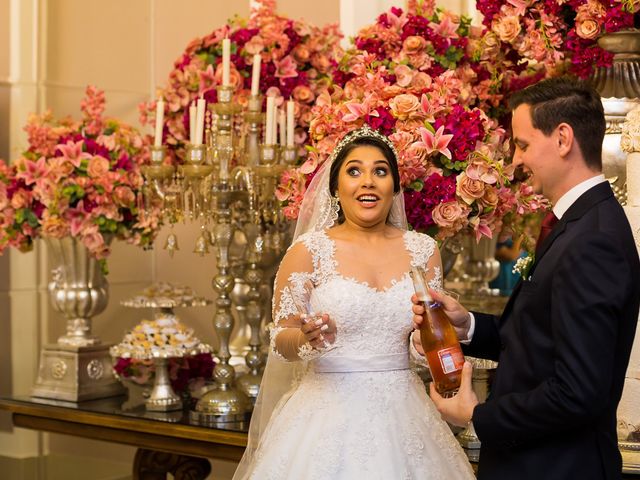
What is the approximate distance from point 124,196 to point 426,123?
60.1 inches

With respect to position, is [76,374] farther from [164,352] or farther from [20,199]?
[20,199]

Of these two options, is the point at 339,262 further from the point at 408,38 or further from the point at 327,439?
the point at 408,38

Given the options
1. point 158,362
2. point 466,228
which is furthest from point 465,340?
point 158,362

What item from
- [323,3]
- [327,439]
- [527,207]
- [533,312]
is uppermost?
[323,3]

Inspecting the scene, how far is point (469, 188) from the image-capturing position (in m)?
3.45

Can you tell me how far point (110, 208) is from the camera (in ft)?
14.7

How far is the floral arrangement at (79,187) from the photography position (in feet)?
14.5

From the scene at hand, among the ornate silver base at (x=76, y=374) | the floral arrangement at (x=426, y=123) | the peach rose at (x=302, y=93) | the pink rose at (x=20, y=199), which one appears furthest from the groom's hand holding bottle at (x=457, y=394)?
the pink rose at (x=20, y=199)

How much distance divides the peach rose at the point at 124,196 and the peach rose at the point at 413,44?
136cm

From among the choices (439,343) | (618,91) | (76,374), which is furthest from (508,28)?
(76,374)

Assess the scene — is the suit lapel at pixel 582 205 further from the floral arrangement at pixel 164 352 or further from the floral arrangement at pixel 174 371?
the floral arrangement at pixel 174 371

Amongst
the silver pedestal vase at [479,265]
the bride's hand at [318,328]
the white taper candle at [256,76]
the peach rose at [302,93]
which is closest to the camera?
the bride's hand at [318,328]

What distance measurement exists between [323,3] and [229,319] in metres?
1.99

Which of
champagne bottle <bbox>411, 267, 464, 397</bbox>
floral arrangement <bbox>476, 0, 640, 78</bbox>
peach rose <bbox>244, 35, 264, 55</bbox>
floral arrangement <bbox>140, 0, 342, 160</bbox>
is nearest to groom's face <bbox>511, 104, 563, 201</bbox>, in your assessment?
champagne bottle <bbox>411, 267, 464, 397</bbox>
